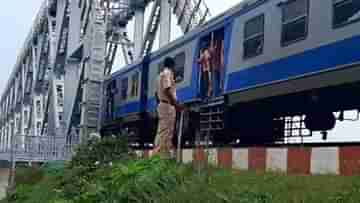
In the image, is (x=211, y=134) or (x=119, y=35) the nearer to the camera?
(x=211, y=134)

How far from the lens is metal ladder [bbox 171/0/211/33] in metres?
22.0

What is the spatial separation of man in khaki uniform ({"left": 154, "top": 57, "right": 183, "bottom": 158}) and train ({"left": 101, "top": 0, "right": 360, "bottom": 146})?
2.04 meters

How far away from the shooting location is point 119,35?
1160 inches

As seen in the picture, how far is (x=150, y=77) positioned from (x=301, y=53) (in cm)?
807

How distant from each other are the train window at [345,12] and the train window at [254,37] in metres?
2.09

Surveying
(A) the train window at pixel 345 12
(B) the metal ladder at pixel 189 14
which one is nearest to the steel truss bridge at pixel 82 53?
(B) the metal ladder at pixel 189 14

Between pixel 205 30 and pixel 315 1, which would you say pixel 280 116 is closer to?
pixel 205 30

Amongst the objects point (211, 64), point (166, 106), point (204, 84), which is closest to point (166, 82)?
point (166, 106)

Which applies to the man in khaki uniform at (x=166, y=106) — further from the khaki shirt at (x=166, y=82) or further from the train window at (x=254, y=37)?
the train window at (x=254, y=37)

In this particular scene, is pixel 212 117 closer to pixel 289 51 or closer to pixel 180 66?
pixel 180 66

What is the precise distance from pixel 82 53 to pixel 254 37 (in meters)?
15.1

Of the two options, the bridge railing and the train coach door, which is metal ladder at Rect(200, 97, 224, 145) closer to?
the train coach door

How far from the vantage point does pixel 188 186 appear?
593 cm

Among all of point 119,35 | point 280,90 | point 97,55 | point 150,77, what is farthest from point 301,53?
point 119,35
